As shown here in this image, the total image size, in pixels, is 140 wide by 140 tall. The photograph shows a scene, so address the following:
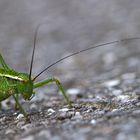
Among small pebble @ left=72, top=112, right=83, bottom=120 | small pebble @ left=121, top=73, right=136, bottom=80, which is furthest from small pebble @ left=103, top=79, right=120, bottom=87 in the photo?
small pebble @ left=72, top=112, right=83, bottom=120

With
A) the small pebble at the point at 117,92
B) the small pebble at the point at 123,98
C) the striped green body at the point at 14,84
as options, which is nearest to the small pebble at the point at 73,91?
the small pebble at the point at 117,92

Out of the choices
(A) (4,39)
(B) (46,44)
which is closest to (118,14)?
(B) (46,44)

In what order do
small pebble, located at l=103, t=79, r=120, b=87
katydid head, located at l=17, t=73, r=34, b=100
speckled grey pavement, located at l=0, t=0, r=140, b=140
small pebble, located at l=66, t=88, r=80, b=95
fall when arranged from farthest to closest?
small pebble, located at l=103, t=79, r=120, b=87 < small pebble, located at l=66, t=88, r=80, b=95 < katydid head, located at l=17, t=73, r=34, b=100 < speckled grey pavement, located at l=0, t=0, r=140, b=140

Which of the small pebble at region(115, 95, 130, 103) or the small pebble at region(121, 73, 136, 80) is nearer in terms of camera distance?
the small pebble at region(115, 95, 130, 103)

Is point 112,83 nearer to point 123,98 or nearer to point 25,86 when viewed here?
point 123,98

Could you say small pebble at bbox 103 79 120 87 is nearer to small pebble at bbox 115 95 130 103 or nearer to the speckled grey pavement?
the speckled grey pavement

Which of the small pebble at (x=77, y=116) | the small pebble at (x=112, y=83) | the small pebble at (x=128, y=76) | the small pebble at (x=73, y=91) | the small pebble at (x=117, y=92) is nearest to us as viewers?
the small pebble at (x=77, y=116)

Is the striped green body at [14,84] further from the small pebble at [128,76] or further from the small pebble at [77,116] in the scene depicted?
the small pebble at [128,76]

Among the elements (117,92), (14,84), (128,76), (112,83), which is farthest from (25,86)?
(128,76)
